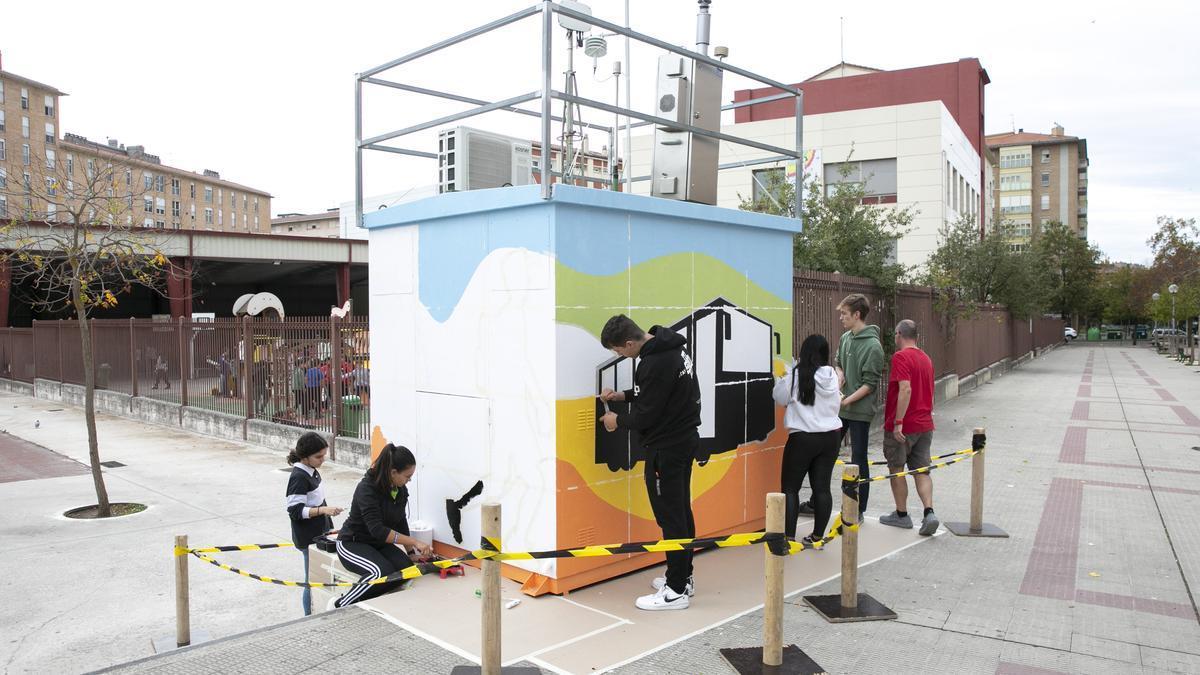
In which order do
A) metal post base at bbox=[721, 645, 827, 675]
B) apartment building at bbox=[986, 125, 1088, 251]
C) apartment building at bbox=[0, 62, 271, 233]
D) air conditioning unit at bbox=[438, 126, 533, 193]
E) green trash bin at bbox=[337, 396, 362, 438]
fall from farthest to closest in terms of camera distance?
apartment building at bbox=[986, 125, 1088, 251] → apartment building at bbox=[0, 62, 271, 233] → green trash bin at bbox=[337, 396, 362, 438] → air conditioning unit at bbox=[438, 126, 533, 193] → metal post base at bbox=[721, 645, 827, 675]

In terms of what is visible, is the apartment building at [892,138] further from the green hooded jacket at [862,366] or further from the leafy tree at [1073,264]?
the leafy tree at [1073,264]

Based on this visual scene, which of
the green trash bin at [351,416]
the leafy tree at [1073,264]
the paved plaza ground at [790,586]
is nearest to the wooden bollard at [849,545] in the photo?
the paved plaza ground at [790,586]

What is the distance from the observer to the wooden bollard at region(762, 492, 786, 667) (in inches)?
157

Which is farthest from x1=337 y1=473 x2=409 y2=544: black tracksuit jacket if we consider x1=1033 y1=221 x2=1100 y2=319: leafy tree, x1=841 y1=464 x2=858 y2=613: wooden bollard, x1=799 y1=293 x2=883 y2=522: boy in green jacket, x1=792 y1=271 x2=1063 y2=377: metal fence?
x1=1033 y1=221 x2=1100 y2=319: leafy tree

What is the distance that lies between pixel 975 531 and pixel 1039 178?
334 ft

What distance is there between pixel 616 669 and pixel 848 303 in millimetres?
3873

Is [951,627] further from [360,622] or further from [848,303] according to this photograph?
[360,622]

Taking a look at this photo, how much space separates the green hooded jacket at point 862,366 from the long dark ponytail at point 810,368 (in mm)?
714

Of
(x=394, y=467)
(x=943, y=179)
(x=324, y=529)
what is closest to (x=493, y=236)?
(x=394, y=467)

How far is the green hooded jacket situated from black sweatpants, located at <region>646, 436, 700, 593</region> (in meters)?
2.37

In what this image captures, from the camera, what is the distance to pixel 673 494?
499cm

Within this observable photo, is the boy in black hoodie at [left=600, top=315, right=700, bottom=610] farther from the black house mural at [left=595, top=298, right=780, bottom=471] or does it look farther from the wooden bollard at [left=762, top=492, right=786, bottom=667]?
the wooden bollard at [left=762, top=492, right=786, bottom=667]

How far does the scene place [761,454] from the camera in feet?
22.4

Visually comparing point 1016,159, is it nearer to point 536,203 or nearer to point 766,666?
point 536,203
